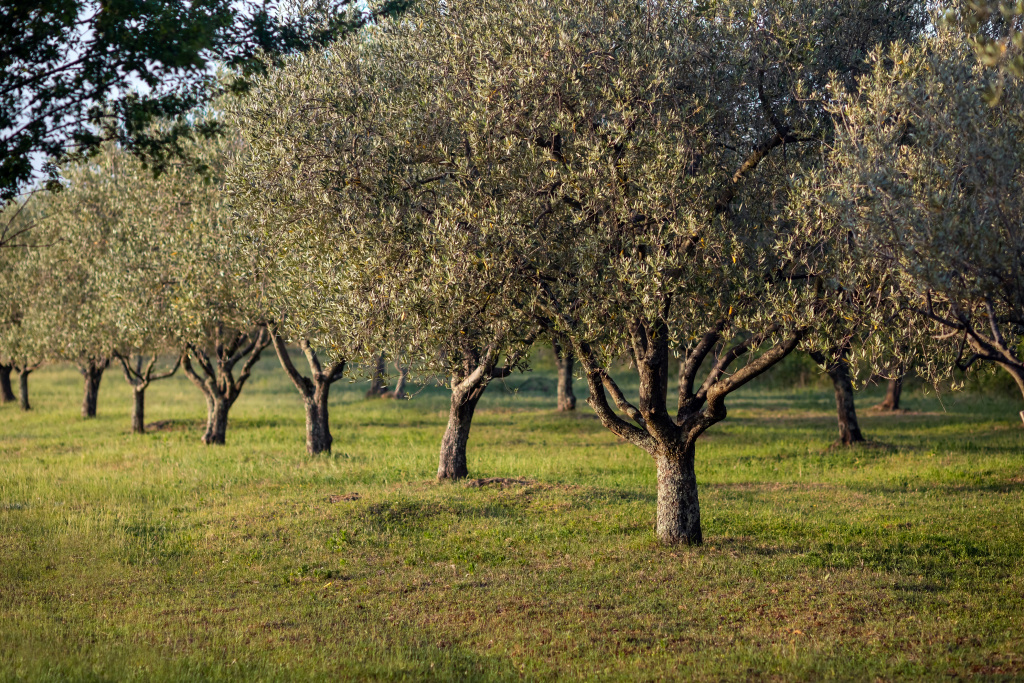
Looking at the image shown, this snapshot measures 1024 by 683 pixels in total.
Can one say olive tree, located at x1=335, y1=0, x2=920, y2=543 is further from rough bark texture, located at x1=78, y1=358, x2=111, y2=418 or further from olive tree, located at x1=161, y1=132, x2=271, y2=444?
rough bark texture, located at x1=78, y1=358, x2=111, y2=418

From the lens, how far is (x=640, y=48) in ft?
45.7

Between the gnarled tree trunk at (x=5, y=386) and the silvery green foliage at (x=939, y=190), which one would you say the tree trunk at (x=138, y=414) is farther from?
the silvery green foliage at (x=939, y=190)

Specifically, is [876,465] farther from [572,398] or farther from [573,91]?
[572,398]

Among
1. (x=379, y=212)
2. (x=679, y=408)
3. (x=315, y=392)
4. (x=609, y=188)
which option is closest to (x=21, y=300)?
(x=315, y=392)

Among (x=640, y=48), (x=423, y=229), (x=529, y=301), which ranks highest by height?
(x=640, y=48)

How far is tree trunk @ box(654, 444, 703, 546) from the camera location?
50.9 feet

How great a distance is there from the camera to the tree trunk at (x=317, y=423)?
94.0ft

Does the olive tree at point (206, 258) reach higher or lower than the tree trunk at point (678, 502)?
higher

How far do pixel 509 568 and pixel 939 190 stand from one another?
9.11 m

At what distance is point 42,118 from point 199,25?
3.01 m

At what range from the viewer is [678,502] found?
1566 cm

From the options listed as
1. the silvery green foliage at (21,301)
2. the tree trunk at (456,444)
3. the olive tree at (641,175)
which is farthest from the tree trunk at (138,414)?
the olive tree at (641,175)

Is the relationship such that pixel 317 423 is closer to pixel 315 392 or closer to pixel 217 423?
pixel 315 392

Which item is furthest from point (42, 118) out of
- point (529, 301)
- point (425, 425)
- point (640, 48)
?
point (425, 425)
